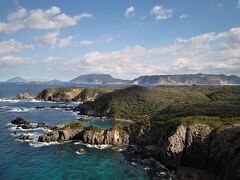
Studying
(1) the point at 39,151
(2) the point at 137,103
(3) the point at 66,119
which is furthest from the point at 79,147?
(2) the point at 137,103

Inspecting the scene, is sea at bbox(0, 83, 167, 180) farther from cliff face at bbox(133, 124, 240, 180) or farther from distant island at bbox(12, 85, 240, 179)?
cliff face at bbox(133, 124, 240, 180)

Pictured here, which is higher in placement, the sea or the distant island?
the distant island

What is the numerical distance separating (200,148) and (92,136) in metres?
44.8

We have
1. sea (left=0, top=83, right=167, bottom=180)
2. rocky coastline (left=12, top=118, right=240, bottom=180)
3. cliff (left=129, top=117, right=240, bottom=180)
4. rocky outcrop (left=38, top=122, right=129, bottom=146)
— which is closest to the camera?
cliff (left=129, top=117, right=240, bottom=180)

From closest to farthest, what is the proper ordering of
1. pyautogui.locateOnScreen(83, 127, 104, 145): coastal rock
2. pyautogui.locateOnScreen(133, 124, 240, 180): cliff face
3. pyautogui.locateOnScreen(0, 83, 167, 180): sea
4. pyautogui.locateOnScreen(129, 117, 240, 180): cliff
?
pyautogui.locateOnScreen(129, 117, 240, 180): cliff → pyautogui.locateOnScreen(133, 124, 240, 180): cliff face → pyautogui.locateOnScreen(0, 83, 167, 180): sea → pyautogui.locateOnScreen(83, 127, 104, 145): coastal rock

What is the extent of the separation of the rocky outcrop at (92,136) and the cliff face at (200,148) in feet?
66.6

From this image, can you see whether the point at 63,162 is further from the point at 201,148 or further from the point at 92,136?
the point at 201,148

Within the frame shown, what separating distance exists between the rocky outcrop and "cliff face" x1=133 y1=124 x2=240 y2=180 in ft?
66.6

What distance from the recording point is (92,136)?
111 metres

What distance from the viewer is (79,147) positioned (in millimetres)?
105062

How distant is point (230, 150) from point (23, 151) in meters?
66.0

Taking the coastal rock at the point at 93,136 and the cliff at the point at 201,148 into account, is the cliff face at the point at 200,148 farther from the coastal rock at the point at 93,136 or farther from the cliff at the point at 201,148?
the coastal rock at the point at 93,136

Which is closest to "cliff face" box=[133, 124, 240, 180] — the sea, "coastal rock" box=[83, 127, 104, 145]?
the sea

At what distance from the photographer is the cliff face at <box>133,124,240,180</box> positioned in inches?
2771
